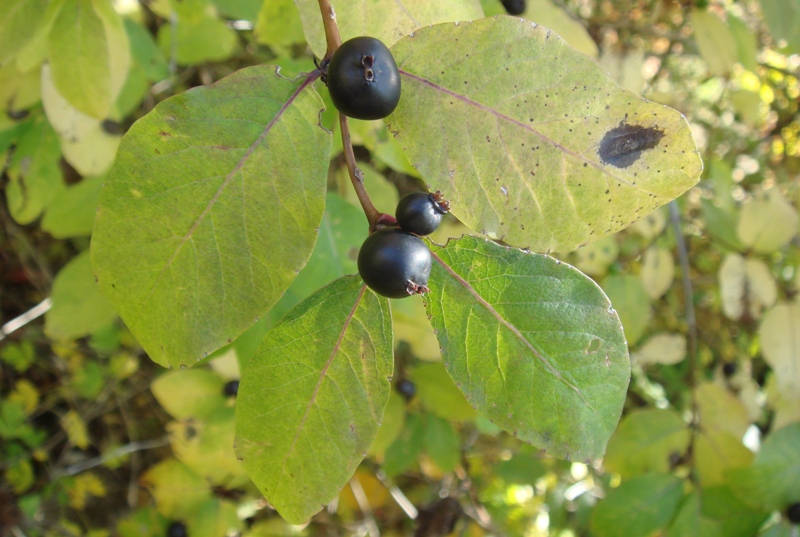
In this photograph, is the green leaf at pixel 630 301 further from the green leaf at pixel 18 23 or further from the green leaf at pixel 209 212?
Answer: the green leaf at pixel 18 23

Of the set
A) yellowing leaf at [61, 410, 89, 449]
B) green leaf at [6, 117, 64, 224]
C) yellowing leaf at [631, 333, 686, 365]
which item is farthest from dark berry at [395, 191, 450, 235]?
yellowing leaf at [61, 410, 89, 449]

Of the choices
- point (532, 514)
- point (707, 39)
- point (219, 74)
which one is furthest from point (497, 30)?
point (532, 514)

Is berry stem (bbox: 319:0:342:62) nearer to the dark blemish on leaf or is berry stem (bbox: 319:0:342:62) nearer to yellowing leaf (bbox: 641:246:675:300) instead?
the dark blemish on leaf

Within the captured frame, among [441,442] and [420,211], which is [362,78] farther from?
[441,442]

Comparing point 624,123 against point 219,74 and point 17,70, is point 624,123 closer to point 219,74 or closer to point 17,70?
point 17,70

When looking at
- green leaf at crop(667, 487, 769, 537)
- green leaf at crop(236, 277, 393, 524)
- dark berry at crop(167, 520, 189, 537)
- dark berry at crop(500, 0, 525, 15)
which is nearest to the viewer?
green leaf at crop(236, 277, 393, 524)

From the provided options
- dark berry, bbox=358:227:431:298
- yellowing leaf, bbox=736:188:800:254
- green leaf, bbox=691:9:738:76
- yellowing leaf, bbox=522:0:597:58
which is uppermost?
dark berry, bbox=358:227:431:298

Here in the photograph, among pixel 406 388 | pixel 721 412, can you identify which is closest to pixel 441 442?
pixel 406 388
